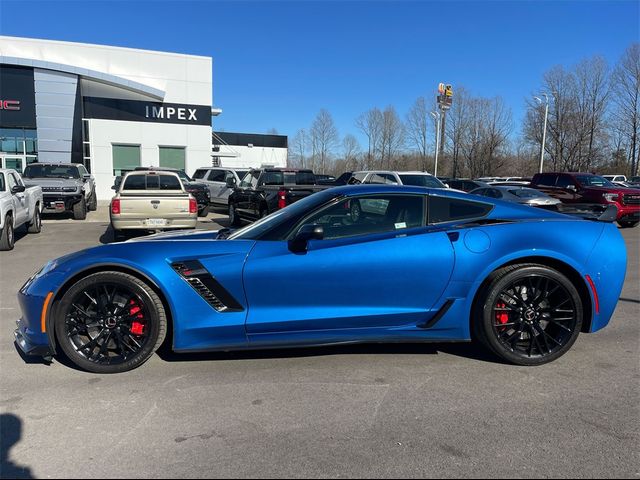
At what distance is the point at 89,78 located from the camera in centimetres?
2253

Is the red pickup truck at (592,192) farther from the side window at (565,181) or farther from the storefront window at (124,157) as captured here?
the storefront window at (124,157)

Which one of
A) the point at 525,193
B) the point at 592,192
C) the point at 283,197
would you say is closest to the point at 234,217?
the point at 283,197

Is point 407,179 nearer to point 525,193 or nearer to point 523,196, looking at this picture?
point 523,196

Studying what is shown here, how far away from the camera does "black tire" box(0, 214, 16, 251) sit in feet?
29.7

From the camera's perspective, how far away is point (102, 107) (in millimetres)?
23188

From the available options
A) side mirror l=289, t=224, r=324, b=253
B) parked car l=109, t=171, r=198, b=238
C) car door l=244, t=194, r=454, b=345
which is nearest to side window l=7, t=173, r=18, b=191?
parked car l=109, t=171, r=198, b=238

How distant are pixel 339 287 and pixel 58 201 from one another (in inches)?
531

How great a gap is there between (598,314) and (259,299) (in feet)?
9.24

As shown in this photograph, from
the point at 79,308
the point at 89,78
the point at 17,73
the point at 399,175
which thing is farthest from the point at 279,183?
Result: the point at 17,73

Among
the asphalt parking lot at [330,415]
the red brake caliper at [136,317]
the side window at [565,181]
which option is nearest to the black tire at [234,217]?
the asphalt parking lot at [330,415]

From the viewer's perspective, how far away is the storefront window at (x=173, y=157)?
976 inches

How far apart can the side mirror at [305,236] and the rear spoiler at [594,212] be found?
256 cm

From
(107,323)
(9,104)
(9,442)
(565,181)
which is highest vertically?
(9,104)

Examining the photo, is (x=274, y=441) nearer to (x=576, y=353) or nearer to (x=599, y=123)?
(x=576, y=353)
